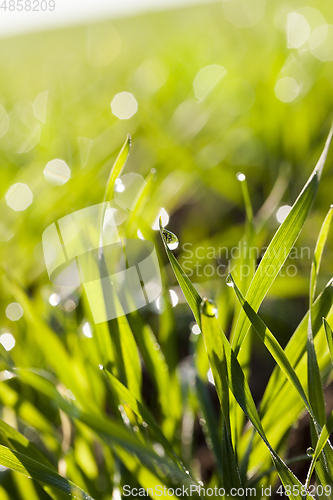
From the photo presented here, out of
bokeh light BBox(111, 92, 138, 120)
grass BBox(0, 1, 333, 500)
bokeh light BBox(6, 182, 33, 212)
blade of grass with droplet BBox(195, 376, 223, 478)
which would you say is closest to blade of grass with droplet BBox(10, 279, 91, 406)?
grass BBox(0, 1, 333, 500)

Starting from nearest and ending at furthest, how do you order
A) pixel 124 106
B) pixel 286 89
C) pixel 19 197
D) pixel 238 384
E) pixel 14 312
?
pixel 238 384 < pixel 14 312 < pixel 19 197 < pixel 286 89 < pixel 124 106

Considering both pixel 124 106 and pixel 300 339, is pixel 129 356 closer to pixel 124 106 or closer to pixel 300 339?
pixel 300 339

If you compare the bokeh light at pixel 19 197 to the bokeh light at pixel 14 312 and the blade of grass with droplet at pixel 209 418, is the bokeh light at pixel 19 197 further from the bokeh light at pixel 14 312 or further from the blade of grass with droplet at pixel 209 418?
the blade of grass with droplet at pixel 209 418

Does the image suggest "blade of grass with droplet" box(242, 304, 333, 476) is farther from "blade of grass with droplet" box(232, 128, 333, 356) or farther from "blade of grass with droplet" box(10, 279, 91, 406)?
"blade of grass with droplet" box(10, 279, 91, 406)

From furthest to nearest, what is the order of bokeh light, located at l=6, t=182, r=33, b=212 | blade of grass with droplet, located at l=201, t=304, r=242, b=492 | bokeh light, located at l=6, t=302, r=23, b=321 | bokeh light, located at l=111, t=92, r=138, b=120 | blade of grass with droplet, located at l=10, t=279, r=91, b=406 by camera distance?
bokeh light, located at l=111, t=92, r=138, b=120 → bokeh light, located at l=6, t=182, r=33, b=212 → bokeh light, located at l=6, t=302, r=23, b=321 → blade of grass with droplet, located at l=10, t=279, r=91, b=406 → blade of grass with droplet, located at l=201, t=304, r=242, b=492

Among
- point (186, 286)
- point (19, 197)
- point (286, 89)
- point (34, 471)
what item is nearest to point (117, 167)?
point (186, 286)

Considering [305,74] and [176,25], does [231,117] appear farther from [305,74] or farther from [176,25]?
[176,25]

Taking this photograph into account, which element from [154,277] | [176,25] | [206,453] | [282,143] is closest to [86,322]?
[154,277]
